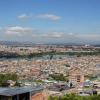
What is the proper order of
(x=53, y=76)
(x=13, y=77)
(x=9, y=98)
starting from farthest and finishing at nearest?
(x=53, y=76) < (x=13, y=77) < (x=9, y=98)

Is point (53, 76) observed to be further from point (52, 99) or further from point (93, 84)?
point (52, 99)

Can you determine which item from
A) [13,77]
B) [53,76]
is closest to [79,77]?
[53,76]

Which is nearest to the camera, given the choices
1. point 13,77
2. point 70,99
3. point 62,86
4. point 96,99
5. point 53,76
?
point 70,99

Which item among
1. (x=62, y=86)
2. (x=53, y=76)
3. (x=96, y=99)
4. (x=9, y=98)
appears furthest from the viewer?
(x=53, y=76)

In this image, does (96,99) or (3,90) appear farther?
(96,99)

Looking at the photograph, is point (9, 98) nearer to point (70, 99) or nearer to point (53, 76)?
point (70, 99)

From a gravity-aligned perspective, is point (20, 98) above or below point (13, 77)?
above

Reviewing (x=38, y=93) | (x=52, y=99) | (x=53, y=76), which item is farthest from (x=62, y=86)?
(x=38, y=93)

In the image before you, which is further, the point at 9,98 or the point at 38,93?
the point at 38,93

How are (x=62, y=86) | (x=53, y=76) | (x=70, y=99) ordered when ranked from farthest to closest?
(x=53, y=76) → (x=62, y=86) → (x=70, y=99)
